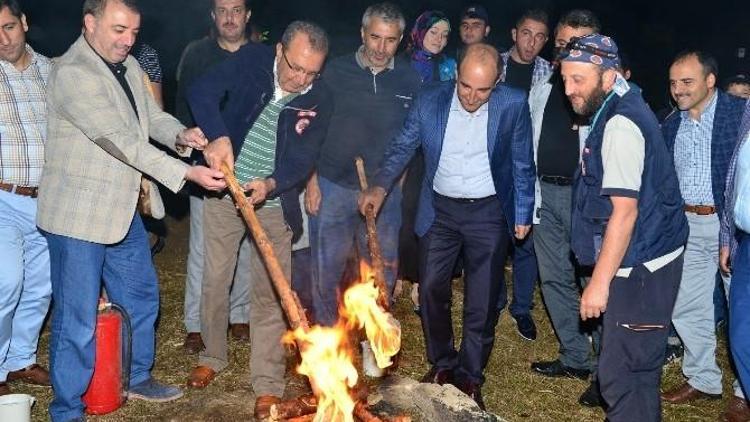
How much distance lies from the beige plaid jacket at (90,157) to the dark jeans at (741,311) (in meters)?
3.70

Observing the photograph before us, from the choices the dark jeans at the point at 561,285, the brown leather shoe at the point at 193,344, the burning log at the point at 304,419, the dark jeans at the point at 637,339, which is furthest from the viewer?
the brown leather shoe at the point at 193,344

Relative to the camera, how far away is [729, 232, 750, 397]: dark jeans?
4512 millimetres

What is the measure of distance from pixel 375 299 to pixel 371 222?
2.86ft

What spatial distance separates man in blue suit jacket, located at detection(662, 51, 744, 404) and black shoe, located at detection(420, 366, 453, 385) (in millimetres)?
1783

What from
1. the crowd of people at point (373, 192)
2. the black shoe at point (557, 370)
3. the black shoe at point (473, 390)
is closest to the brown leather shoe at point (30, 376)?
the crowd of people at point (373, 192)

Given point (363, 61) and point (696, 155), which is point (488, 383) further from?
point (363, 61)

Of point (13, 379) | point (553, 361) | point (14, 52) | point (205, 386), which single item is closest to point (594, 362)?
point (553, 361)

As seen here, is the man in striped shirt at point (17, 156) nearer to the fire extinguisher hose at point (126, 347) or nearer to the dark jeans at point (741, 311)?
the fire extinguisher hose at point (126, 347)

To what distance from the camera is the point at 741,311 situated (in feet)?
14.9

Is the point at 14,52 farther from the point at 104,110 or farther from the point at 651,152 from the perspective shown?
the point at 651,152

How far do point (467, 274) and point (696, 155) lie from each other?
2.00 metres

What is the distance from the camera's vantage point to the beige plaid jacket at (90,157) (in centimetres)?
443

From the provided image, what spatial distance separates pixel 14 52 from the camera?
498 cm

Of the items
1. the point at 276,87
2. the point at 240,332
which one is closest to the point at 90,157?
the point at 276,87
